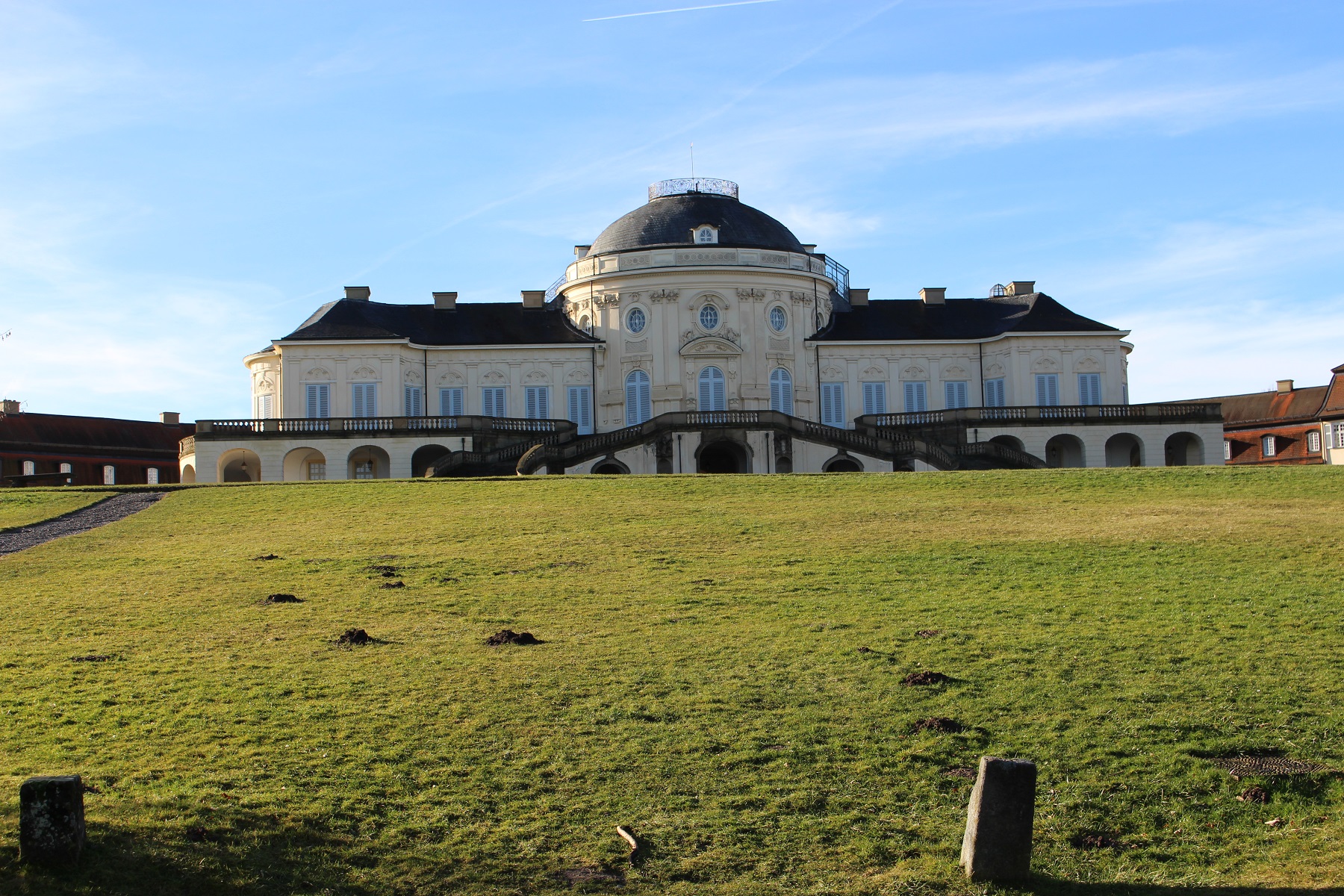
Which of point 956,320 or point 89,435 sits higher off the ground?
point 956,320

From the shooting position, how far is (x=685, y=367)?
68.8 metres

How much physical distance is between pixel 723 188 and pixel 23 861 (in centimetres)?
6688

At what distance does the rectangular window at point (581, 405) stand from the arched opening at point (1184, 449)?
27626mm

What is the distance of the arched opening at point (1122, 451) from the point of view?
66562 millimetres

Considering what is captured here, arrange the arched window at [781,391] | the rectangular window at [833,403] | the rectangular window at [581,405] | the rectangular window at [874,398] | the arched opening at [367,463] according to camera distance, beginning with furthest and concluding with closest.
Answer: the rectangular window at [874,398], the rectangular window at [833,403], the rectangular window at [581,405], the arched window at [781,391], the arched opening at [367,463]

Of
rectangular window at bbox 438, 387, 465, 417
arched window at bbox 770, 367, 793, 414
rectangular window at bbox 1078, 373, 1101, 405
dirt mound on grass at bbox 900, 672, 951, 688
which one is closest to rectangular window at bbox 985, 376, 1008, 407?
rectangular window at bbox 1078, 373, 1101, 405

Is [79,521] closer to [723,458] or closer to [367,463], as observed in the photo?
[367,463]

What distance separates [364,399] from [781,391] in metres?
20.4

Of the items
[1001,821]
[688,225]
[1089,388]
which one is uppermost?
[688,225]

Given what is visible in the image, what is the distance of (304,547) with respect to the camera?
30672 millimetres

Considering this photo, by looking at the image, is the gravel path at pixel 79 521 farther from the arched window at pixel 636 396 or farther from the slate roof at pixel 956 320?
the slate roof at pixel 956 320

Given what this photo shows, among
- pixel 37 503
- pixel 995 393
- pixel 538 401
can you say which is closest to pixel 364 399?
pixel 538 401

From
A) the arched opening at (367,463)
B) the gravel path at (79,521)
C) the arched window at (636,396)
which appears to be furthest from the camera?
Result: the arched window at (636,396)

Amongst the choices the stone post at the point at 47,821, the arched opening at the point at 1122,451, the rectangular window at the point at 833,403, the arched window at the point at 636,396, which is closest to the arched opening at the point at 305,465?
the arched window at the point at 636,396
